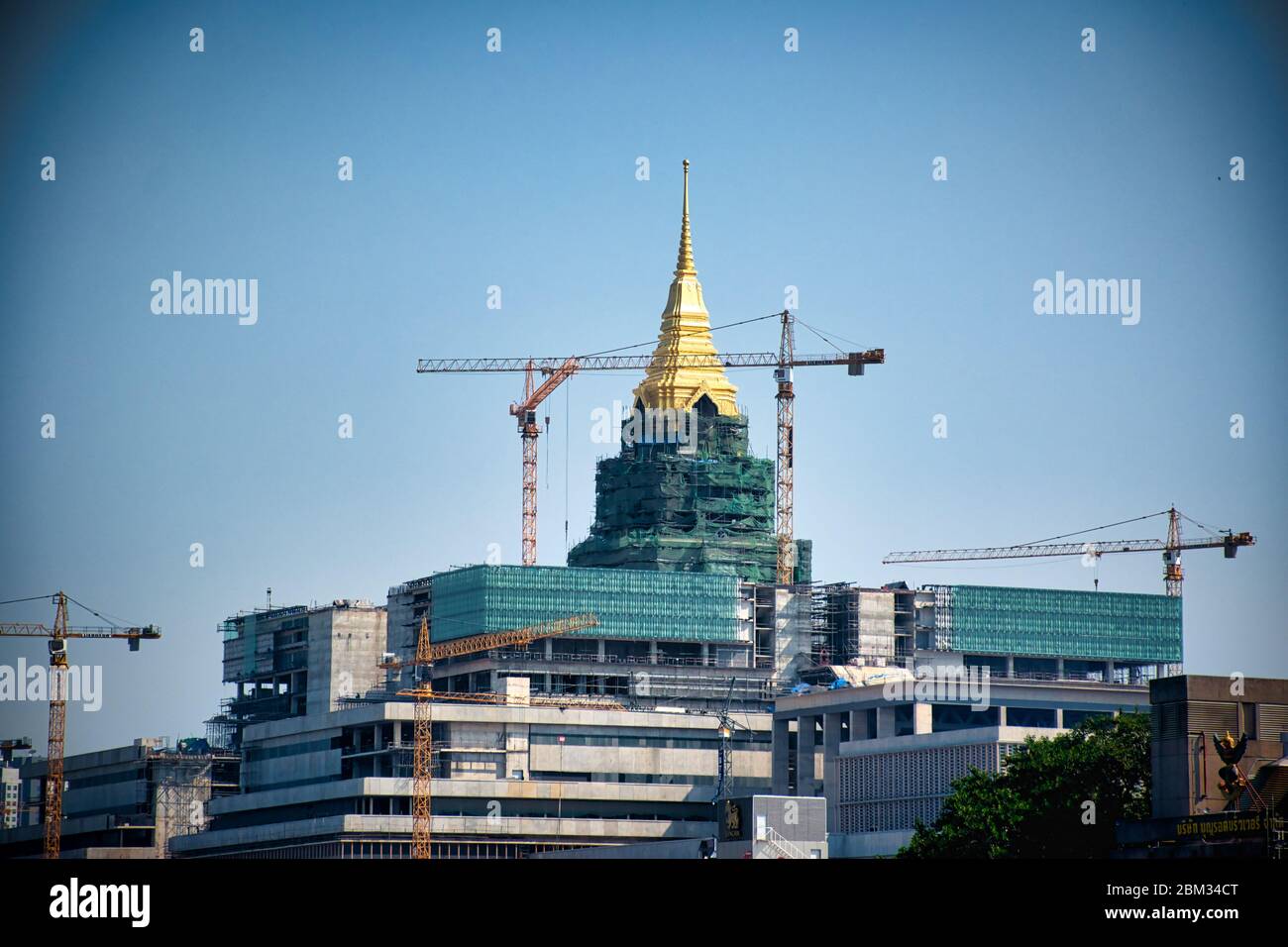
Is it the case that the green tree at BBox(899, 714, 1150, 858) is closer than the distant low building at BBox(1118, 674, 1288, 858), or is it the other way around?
the distant low building at BBox(1118, 674, 1288, 858)

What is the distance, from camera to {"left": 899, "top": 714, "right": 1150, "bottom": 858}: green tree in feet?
452

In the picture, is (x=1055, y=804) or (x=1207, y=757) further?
(x=1055, y=804)

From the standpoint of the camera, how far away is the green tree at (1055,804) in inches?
5423

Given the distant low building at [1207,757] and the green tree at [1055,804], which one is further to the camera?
the green tree at [1055,804]

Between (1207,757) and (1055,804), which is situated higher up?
(1207,757)

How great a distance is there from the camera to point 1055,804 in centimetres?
14062
